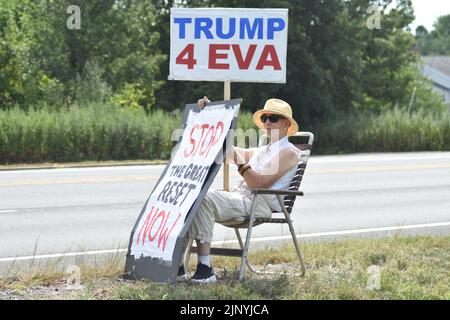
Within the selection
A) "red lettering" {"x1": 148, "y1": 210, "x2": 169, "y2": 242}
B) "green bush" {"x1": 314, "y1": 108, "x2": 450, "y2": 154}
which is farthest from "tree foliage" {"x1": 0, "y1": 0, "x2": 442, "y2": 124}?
"red lettering" {"x1": 148, "y1": 210, "x2": 169, "y2": 242}

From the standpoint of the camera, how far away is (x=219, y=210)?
22.3 feet

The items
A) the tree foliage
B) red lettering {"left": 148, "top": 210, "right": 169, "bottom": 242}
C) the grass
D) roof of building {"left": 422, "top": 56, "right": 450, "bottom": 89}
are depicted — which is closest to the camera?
the grass

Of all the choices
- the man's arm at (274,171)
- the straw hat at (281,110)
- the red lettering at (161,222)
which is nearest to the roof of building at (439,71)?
the straw hat at (281,110)

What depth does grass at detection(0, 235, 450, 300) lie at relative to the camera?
630 centimetres

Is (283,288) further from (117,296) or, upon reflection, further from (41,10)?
(41,10)

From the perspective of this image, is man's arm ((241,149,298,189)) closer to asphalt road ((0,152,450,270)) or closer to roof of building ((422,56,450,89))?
asphalt road ((0,152,450,270))

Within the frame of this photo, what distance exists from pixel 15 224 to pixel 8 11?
22.8 meters

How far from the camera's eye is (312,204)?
13.6m

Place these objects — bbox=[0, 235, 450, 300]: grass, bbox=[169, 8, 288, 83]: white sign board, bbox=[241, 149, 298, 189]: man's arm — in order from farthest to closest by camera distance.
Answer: bbox=[169, 8, 288, 83]: white sign board < bbox=[241, 149, 298, 189]: man's arm < bbox=[0, 235, 450, 300]: grass

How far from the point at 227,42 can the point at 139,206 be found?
5747mm

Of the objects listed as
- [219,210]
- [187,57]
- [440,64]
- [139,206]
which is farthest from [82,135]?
[440,64]

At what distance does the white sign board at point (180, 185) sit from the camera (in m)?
6.69

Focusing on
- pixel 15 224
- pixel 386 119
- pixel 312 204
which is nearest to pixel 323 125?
pixel 386 119

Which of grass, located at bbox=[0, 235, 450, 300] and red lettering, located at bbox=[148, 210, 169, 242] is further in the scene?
red lettering, located at bbox=[148, 210, 169, 242]
